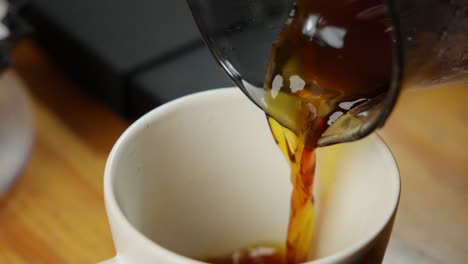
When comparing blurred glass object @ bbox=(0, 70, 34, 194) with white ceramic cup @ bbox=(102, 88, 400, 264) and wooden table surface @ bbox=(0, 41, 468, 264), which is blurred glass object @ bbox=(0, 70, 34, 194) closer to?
wooden table surface @ bbox=(0, 41, 468, 264)

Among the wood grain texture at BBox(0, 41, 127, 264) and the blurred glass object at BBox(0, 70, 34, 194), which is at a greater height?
the blurred glass object at BBox(0, 70, 34, 194)

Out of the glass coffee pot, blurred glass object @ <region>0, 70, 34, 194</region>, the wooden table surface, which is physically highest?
the glass coffee pot

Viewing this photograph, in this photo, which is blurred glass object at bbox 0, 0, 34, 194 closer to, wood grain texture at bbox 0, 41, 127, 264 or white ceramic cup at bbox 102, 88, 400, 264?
wood grain texture at bbox 0, 41, 127, 264

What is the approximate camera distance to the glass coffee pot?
0.31 m

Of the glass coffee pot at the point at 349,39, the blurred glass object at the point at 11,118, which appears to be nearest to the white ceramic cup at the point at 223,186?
the glass coffee pot at the point at 349,39

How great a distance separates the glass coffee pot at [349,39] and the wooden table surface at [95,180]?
0.56 feet

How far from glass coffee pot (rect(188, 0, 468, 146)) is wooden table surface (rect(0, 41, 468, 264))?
0.17 m

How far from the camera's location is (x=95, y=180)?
1.95 feet

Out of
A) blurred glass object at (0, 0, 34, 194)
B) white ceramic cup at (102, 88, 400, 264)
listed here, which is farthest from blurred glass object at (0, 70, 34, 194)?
white ceramic cup at (102, 88, 400, 264)

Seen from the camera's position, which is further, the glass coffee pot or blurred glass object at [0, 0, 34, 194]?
blurred glass object at [0, 0, 34, 194]

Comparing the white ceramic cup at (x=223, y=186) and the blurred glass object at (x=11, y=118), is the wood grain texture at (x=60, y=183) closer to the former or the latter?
the blurred glass object at (x=11, y=118)

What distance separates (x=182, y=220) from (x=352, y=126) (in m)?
0.16

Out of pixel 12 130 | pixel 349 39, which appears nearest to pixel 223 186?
pixel 349 39

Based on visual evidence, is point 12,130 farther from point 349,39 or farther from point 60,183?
point 349,39
